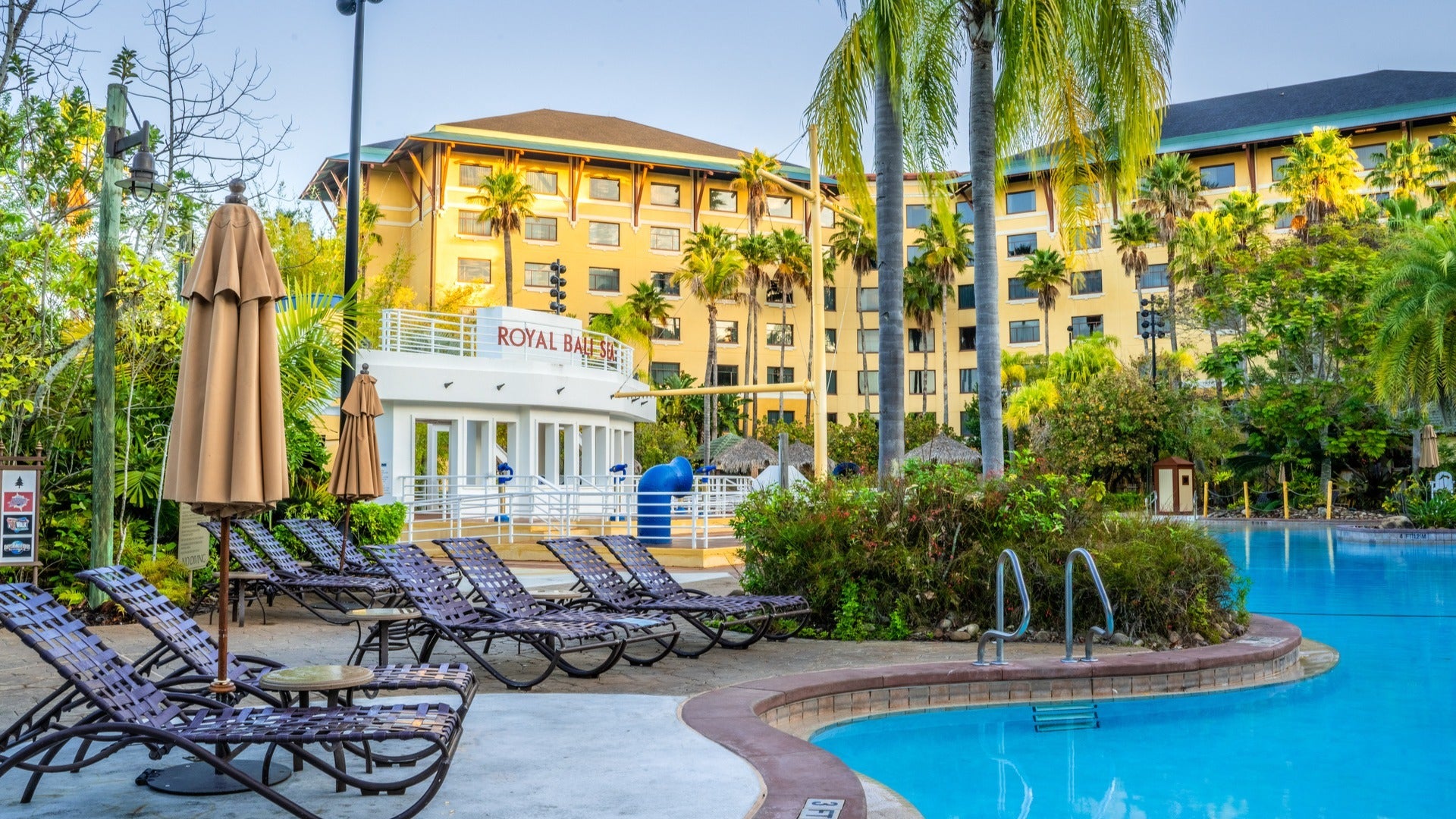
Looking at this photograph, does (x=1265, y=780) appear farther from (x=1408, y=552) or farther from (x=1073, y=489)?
(x=1408, y=552)

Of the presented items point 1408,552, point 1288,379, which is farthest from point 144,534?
point 1288,379

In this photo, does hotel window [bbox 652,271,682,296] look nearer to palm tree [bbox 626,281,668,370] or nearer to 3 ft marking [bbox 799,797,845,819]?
palm tree [bbox 626,281,668,370]

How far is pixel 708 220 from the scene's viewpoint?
55625 millimetres

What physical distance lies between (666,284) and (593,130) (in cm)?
809

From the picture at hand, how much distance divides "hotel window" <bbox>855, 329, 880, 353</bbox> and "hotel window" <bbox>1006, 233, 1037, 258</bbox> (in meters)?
7.25

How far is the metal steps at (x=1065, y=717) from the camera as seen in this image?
7809 millimetres

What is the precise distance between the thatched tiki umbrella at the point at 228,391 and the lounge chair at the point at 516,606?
279 cm

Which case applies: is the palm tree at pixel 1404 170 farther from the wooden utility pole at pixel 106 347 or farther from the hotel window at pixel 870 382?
the wooden utility pole at pixel 106 347

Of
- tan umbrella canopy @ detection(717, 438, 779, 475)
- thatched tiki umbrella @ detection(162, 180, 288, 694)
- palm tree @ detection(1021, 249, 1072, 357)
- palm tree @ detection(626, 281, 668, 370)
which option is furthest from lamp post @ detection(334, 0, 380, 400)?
palm tree @ detection(1021, 249, 1072, 357)

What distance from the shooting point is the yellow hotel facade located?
50688 mm

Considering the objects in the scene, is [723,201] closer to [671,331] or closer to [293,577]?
[671,331]

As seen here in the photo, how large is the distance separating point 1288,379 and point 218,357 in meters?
38.1

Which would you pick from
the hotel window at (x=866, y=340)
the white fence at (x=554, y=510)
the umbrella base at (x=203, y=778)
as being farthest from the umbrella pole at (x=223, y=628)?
the hotel window at (x=866, y=340)

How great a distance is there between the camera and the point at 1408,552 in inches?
896
